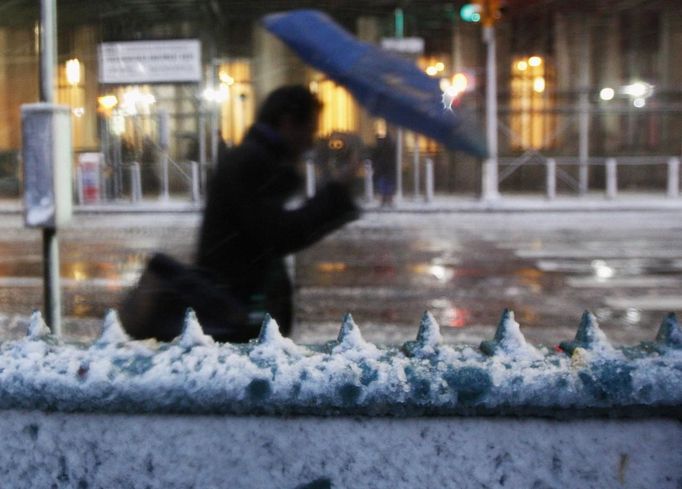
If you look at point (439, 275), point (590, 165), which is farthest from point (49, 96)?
point (590, 165)

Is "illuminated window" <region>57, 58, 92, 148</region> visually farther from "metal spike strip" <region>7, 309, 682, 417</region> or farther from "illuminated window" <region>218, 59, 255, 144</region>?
"metal spike strip" <region>7, 309, 682, 417</region>

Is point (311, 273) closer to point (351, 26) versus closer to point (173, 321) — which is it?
point (173, 321)

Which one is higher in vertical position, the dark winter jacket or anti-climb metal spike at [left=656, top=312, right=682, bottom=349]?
the dark winter jacket

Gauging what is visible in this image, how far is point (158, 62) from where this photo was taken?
20.3 metres

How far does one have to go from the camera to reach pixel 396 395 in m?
1.93

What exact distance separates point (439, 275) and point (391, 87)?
7342mm

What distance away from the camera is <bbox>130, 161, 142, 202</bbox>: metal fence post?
21.7 metres

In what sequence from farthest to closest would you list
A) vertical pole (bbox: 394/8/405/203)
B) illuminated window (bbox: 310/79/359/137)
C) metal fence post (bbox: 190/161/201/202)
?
metal fence post (bbox: 190/161/201/202), vertical pole (bbox: 394/8/405/203), illuminated window (bbox: 310/79/359/137)

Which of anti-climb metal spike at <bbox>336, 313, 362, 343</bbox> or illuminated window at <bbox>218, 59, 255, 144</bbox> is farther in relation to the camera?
illuminated window at <bbox>218, 59, 255, 144</bbox>

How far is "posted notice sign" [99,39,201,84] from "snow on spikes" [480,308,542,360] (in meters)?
17.9

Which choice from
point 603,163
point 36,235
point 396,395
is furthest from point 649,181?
point 396,395

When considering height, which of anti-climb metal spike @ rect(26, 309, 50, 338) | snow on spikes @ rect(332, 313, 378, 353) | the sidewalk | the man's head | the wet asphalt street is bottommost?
the wet asphalt street

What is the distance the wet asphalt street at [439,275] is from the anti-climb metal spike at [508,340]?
3.03 metres

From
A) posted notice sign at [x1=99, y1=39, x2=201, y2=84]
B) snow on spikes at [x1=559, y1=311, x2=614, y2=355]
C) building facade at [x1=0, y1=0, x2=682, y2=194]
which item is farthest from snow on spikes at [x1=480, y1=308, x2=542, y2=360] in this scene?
building facade at [x1=0, y1=0, x2=682, y2=194]
